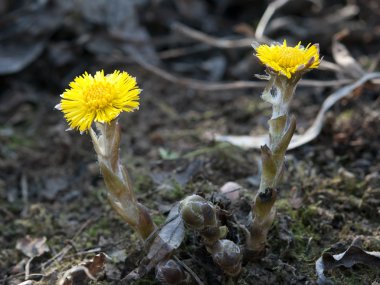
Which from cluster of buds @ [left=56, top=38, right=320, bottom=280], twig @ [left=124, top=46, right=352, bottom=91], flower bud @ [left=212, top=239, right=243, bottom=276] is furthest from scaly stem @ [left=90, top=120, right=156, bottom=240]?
twig @ [left=124, top=46, right=352, bottom=91]

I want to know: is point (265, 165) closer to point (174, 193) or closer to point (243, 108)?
point (174, 193)

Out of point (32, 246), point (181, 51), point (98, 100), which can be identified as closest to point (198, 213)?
point (98, 100)

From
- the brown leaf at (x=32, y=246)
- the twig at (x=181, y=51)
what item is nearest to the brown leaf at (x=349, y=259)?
the brown leaf at (x=32, y=246)

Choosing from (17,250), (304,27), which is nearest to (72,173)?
(17,250)

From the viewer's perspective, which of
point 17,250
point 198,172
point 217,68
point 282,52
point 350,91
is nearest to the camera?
point 282,52

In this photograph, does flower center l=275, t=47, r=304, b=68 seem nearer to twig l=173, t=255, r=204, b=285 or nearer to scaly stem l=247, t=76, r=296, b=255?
scaly stem l=247, t=76, r=296, b=255

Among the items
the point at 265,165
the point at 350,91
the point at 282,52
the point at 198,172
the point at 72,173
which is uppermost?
the point at 282,52

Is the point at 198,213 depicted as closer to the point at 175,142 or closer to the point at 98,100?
the point at 98,100
